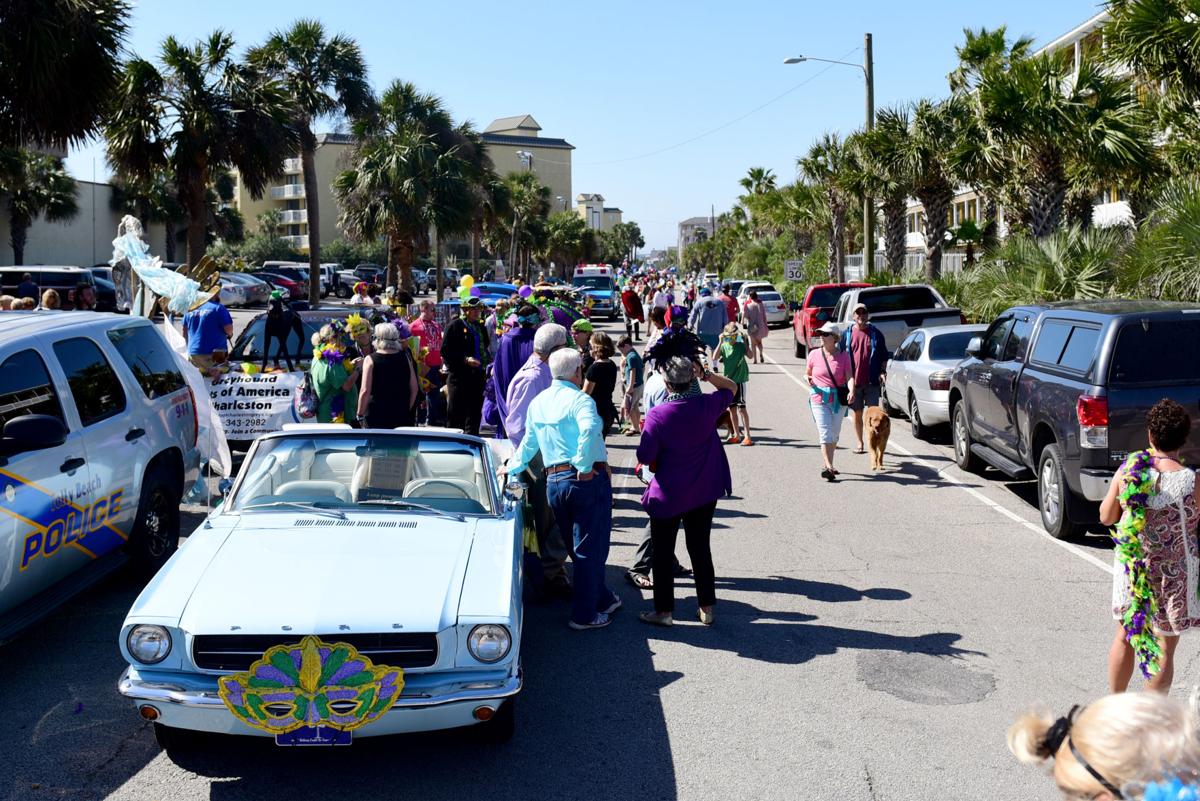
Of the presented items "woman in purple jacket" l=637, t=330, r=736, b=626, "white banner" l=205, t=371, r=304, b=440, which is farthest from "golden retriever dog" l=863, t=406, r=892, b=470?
"white banner" l=205, t=371, r=304, b=440

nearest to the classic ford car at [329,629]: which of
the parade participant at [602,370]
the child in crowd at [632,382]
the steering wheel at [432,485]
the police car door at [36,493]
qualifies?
the steering wheel at [432,485]

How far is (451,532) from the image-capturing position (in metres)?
5.92

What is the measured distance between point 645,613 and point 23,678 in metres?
3.60

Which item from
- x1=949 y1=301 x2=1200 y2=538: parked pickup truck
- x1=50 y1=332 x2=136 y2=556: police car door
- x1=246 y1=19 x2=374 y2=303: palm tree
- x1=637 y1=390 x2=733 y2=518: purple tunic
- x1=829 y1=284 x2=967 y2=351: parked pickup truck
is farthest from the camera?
x1=246 y1=19 x2=374 y2=303: palm tree

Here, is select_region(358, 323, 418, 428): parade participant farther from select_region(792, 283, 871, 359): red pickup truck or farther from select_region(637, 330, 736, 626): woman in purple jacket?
select_region(792, 283, 871, 359): red pickup truck

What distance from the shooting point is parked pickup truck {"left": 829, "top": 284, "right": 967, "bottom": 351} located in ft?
64.5

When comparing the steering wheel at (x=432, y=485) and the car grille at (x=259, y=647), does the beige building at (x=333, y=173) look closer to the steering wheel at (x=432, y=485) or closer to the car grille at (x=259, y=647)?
the steering wheel at (x=432, y=485)

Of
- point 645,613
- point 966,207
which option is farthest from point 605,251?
point 645,613

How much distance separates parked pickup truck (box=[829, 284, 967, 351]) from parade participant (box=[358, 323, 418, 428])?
11.3 meters

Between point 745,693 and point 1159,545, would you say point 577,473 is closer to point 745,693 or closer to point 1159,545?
point 745,693

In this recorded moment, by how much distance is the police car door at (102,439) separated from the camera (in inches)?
277

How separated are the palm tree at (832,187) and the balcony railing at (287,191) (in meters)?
63.9

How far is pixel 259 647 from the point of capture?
479 cm

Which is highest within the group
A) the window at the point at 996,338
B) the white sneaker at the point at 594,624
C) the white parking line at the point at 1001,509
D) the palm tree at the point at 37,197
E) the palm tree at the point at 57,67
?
the palm tree at the point at 37,197
